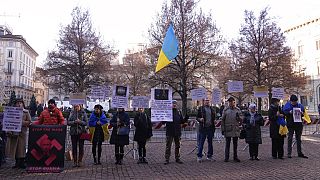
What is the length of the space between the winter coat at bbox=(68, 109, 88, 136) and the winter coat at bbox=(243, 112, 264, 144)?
17.9 feet

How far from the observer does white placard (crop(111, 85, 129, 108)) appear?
1071 centimetres

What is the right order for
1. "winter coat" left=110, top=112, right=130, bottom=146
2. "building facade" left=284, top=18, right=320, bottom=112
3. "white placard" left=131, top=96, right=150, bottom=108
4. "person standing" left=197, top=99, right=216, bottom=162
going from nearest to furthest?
"winter coat" left=110, top=112, right=130, bottom=146
"person standing" left=197, top=99, right=216, bottom=162
"white placard" left=131, top=96, right=150, bottom=108
"building facade" left=284, top=18, right=320, bottom=112

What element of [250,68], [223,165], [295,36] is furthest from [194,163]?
[295,36]

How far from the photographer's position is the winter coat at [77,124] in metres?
9.48

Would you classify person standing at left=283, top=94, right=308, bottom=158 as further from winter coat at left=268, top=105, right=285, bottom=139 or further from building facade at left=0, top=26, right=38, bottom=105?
building facade at left=0, top=26, right=38, bottom=105

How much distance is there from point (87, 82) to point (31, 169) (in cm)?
3237

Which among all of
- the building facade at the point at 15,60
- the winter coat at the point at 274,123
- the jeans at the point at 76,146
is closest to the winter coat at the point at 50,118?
the jeans at the point at 76,146

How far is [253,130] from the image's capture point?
1074 centimetres

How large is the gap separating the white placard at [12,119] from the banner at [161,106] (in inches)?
159

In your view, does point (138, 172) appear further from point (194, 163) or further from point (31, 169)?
point (31, 169)

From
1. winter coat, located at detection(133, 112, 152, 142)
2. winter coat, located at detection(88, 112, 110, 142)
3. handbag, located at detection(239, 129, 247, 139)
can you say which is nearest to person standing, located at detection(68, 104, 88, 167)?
winter coat, located at detection(88, 112, 110, 142)

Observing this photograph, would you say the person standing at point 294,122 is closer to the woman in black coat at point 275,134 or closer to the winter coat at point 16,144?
the woman in black coat at point 275,134

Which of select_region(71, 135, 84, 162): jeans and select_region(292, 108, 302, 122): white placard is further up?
select_region(292, 108, 302, 122): white placard

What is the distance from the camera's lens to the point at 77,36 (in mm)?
38969
